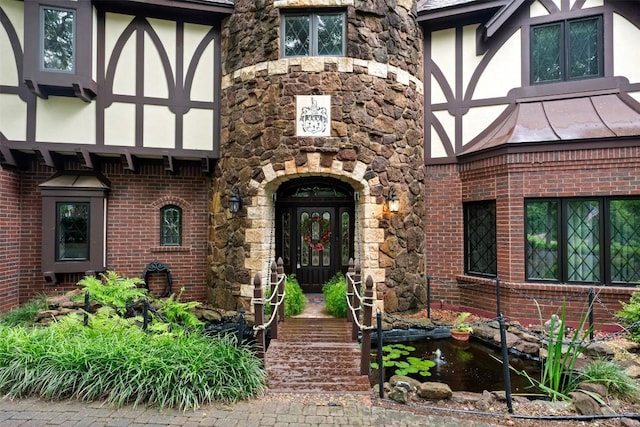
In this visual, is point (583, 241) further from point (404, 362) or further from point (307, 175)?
point (307, 175)

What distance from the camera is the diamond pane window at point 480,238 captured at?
8164mm

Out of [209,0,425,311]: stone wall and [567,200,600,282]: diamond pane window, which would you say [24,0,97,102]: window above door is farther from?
[567,200,600,282]: diamond pane window

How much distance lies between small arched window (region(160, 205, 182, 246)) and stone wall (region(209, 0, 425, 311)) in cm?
154

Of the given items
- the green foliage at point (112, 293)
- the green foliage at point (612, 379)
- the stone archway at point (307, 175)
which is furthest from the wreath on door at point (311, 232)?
the green foliage at point (612, 379)

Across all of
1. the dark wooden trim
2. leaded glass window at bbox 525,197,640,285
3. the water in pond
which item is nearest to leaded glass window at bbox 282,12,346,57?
the dark wooden trim

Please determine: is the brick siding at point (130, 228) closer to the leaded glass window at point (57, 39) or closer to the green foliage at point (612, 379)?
the leaded glass window at point (57, 39)

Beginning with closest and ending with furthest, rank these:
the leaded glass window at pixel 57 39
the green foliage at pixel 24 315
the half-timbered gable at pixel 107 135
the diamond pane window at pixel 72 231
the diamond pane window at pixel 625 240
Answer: the green foliage at pixel 24 315
the diamond pane window at pixel 625 240
the leaded glass window at pixel 57 39
the half-timbered gable at pixel 107 135
the diamond pane window at pixel 72 231

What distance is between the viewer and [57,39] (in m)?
7.75

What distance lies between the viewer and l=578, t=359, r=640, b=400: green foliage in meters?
4.34

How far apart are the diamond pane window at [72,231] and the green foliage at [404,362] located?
7.21 m

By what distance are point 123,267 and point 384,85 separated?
772cm

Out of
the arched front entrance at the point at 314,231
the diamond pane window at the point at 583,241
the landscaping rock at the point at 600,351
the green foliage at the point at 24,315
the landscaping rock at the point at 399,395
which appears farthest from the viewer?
the arched front entrance at the point at 314,231

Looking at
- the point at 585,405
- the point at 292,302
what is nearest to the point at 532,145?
the point at 585,405

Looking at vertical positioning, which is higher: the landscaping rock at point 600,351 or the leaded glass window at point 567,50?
the leaded glass window at point 567,50
